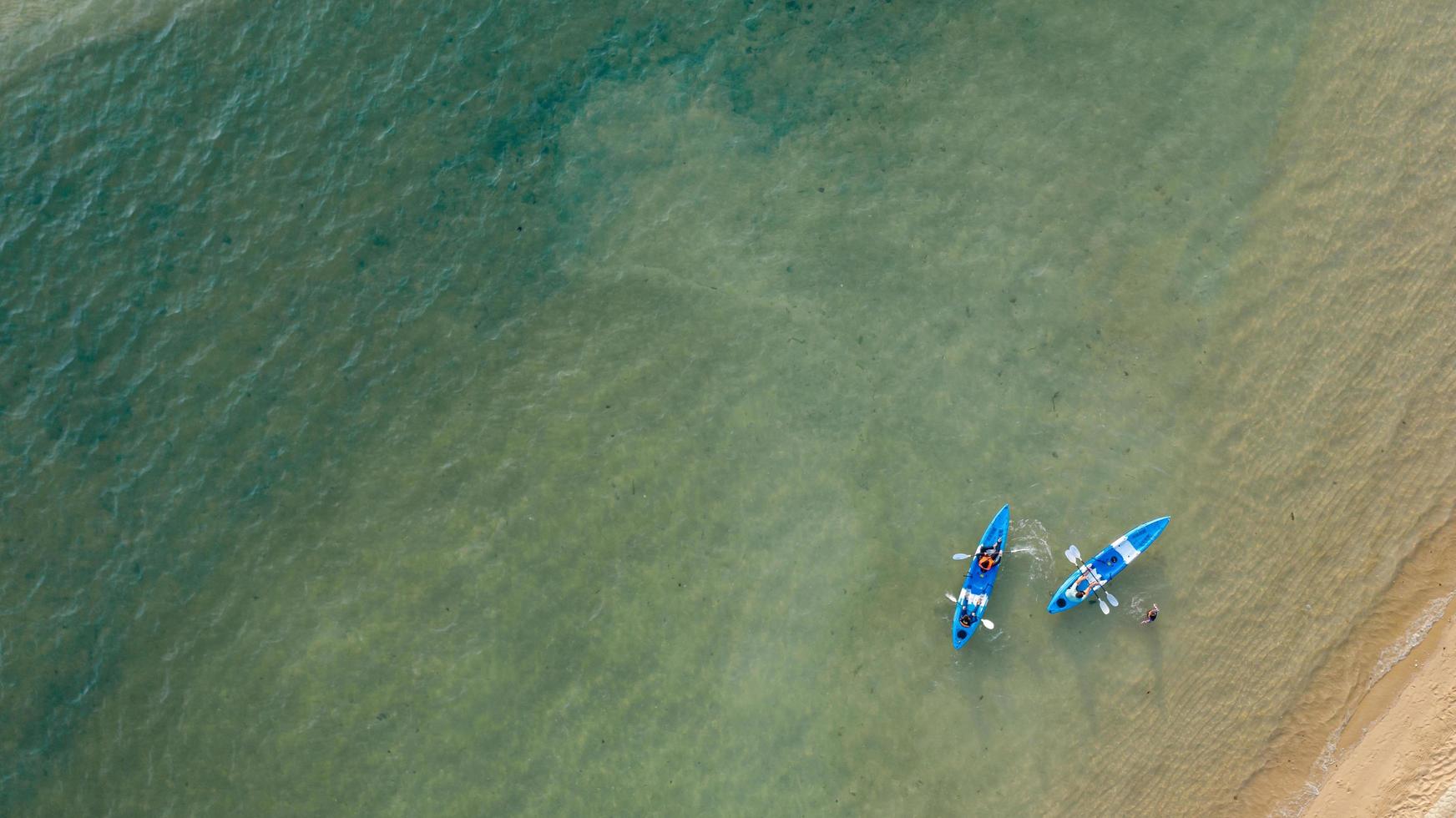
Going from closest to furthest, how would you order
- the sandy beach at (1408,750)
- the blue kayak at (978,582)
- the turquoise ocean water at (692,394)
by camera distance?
1. the sandy beach at (1408,750)
2. the blue kayak at (978,582)
3. the turquoise ocean water at (692,394)

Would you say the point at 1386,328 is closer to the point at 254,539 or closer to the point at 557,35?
the point at 557,35

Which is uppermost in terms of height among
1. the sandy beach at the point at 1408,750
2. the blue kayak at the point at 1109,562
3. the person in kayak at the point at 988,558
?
the person in kayak at the point at 988,558

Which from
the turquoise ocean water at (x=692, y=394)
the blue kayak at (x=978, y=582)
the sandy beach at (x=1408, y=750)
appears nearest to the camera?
the sandy beach at (x=1408, y=750)

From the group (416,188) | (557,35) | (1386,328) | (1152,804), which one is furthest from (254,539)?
(1386,328)

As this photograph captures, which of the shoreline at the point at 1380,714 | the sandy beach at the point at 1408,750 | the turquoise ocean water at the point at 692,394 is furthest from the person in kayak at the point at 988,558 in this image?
the sandy beach at the point at 1408,750

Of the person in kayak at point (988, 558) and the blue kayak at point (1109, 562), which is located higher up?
the person in kayak at point (988, 558)

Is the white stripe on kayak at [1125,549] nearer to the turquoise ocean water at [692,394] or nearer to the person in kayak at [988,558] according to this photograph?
the turquoise ocean water at [692,394]

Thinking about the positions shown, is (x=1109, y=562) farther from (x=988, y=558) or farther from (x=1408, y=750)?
(x=1408, y=750)
